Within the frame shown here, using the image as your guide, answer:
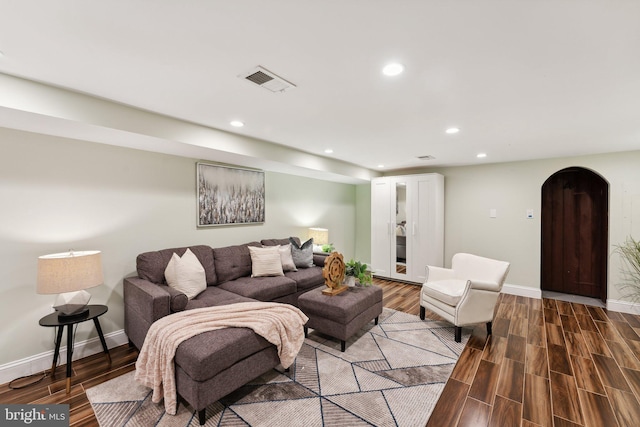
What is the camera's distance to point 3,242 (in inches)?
88.4

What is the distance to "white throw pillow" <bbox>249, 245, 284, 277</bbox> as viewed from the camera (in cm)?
362

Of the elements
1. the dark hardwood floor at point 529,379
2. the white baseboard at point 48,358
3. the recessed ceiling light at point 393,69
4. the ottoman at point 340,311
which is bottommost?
the dark hardwood floor at point 529,379

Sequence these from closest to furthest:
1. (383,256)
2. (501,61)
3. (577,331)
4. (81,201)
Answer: (501,61) → (81,201) → (577,331) → (383,256)

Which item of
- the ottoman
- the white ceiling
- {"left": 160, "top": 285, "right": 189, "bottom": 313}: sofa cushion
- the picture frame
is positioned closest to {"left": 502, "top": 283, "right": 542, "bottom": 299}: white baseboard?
the white ceiling

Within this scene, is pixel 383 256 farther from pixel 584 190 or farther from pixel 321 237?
pixel 584 190

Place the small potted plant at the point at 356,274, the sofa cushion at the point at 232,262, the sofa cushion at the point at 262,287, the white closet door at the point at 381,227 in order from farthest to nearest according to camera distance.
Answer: the white closet door at the point at 381,227
the sofa cushion at the point at 232,262
the small potted plant at the point at 356,274
the sofa cushion at the point at 262,287

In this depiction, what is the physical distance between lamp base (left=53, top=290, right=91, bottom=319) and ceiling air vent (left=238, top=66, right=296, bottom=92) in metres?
2.24

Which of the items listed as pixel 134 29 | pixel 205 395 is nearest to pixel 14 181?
pixel 134 29

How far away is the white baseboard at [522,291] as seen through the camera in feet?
14.8

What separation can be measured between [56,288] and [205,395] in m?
1.43

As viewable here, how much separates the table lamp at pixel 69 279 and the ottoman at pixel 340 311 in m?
1.89

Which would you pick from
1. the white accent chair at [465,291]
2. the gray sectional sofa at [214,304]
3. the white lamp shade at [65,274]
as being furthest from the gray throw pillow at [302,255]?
the white lamp shade at [65,274]

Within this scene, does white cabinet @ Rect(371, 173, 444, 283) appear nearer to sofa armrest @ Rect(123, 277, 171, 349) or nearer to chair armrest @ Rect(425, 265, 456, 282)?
chair armrest @ Rect(425, 265, 456, 282)

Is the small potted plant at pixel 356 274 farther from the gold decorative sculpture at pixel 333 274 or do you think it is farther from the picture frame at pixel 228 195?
the picture frame at pixel 228 195
